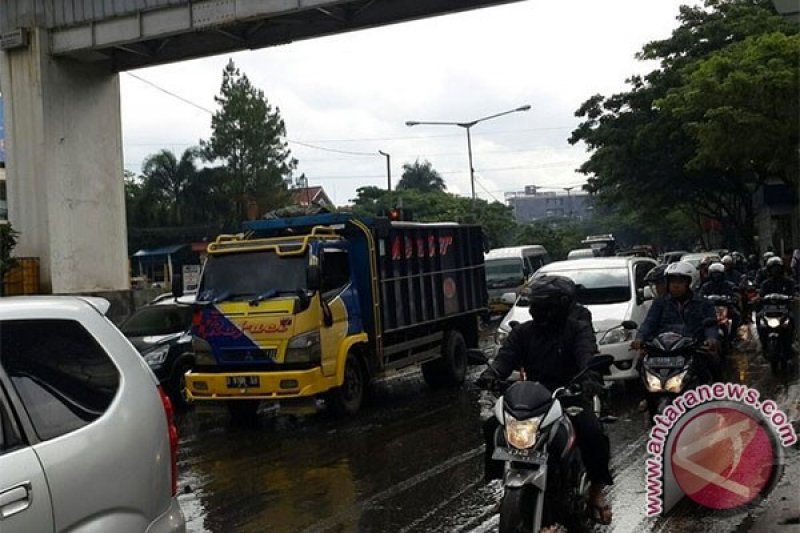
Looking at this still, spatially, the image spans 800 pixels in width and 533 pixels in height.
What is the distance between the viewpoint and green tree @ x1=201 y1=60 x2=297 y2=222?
54406 millimetres

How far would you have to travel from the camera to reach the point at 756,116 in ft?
73.0

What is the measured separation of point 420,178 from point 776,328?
8773 cm

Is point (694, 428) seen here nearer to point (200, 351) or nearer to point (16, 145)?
point (200, 351)

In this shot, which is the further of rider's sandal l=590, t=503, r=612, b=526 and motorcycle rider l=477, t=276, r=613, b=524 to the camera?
rider's sandal l=590, t=503, r=612, b=526

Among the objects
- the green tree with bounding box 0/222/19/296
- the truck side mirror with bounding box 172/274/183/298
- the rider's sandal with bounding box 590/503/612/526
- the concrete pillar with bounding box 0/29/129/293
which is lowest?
the rider's sandal with bounding box 590/503/612/526

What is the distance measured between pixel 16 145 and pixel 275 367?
13.7 meters

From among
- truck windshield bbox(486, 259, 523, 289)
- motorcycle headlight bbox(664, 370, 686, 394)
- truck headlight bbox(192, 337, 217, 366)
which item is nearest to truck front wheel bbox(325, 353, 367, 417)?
truck headlight bbox(192, 337, 217, 366)

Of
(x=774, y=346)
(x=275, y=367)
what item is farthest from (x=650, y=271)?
(x=275, y=367)

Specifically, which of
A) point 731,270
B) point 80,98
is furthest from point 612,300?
point 80,98

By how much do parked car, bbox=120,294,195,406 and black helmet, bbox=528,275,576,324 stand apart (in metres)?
7.48

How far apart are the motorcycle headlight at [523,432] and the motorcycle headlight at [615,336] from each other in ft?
20.3

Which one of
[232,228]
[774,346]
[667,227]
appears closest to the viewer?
[774,346]

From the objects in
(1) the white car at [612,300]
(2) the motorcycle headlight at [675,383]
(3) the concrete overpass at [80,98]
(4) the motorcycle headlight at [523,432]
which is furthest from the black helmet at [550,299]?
(3) the concrete overpass at [80,98]

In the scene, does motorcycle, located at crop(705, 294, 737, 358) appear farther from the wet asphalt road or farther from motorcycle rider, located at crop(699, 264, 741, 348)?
the wet asphalt road
